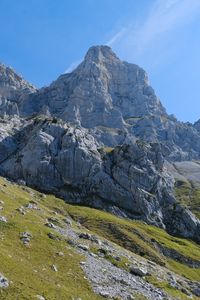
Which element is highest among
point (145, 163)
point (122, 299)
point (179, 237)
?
point (145, 163)

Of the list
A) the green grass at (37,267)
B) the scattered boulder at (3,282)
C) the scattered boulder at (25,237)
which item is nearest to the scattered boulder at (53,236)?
the green grass at (37,267)

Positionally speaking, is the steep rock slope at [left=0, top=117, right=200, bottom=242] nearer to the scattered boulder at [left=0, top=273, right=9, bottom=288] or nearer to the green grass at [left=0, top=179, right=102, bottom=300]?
the green grass at [left=0, top=179, right=102, bottom=300]

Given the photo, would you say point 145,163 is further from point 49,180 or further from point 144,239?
point 144,239

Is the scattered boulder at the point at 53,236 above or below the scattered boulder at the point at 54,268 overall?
above

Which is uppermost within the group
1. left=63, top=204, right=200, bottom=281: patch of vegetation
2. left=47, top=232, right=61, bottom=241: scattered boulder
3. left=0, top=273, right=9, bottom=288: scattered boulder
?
left=63, top=204, right=200, bottom=281: patch of vegetation

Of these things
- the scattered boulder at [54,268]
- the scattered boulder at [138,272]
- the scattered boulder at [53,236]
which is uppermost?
the scattered boulder at [53,236]

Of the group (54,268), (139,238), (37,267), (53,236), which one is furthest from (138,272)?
(139,238)

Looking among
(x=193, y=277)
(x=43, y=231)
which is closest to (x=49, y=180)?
(x=193, y=277)

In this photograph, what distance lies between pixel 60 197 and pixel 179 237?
42030mm

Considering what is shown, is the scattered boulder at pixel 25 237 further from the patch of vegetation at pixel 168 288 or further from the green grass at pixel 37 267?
the patch of vegetation at pixel 168 288

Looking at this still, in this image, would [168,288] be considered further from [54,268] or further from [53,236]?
[54,268]

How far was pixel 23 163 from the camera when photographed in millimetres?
157375

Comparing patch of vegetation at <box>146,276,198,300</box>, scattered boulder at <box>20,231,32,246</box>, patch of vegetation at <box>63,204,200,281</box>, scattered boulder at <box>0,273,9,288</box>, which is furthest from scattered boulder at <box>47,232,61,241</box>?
patch of vegetation at <box>63,204,200,281</box>

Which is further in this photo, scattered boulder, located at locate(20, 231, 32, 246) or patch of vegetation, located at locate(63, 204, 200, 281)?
patch of vegetation, located at locate(63, 204, 200, 281)
